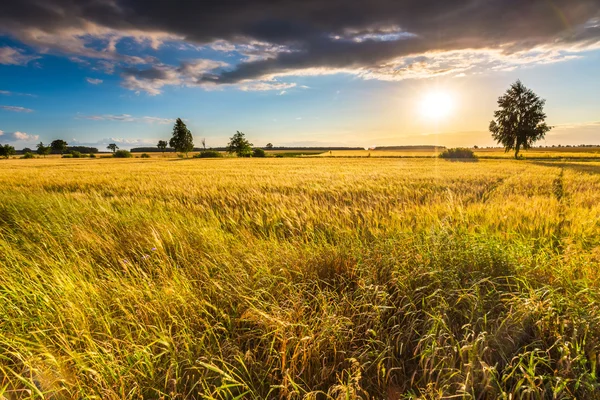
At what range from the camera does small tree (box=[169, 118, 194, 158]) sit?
9144cm

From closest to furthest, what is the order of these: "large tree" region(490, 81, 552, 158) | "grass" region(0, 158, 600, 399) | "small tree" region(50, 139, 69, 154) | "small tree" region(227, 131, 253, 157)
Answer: "grass" region(0, 158, 600, 399) < "large tree" region(490, 81, 552, 158) < "small tree" region(227, 131, 253, 157) < "small tree" region(50, 139, 69, 154)

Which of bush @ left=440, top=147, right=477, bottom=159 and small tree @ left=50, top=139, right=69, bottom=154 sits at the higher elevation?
small tree @ left=50, top=139, right=69, bottom=154

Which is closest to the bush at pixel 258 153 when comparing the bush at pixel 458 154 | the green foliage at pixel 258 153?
the green foliage at pixel 258 153

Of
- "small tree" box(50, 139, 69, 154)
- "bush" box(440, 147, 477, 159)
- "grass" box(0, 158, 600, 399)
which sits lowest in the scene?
"grass" box(0, 158, 600, 399)

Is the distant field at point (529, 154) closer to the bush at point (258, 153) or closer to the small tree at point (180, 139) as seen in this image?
the bush at point (258, 153)

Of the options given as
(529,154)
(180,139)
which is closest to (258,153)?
(180,139)

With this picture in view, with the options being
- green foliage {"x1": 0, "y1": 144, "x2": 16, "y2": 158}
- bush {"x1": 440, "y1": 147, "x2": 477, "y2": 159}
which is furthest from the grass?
green foliage {"x1": 0, "y1": 144, "x2": 16, "y2": 158}

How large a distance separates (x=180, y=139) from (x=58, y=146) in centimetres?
9873

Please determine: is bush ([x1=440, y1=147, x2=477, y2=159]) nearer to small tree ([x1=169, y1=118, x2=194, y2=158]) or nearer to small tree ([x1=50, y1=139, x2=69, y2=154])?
small tree ([x1=169, y1=118, x2=194, y2=158])

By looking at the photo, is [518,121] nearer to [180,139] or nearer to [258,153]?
[258,153]

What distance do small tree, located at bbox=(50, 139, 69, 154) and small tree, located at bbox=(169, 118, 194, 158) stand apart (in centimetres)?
9561

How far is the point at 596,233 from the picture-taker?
3.15 meters

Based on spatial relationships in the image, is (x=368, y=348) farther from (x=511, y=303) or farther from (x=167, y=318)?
(x=167, y=318)

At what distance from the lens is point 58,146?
14200 cm
